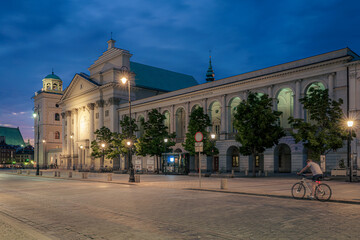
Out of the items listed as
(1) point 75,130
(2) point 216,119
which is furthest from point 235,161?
(1) point 75,130

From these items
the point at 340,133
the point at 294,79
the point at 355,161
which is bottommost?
the point at 355,161

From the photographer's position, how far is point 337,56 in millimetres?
A: 39000

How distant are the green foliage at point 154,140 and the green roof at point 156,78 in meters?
25.4

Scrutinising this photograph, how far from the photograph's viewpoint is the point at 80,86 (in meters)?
83.5

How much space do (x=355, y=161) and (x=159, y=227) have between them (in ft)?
104

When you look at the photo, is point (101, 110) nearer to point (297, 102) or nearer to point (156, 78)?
point (156, 78)

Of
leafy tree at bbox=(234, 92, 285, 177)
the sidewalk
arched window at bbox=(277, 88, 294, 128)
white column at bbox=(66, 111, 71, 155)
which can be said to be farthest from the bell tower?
the sidewalk

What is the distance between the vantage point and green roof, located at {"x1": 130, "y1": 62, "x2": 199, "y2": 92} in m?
81.2

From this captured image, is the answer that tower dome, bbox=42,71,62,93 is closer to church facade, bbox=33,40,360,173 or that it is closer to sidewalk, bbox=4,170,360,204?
church facade, bbox=33,40,360,173

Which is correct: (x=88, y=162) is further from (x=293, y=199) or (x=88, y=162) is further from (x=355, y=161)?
(x=293, y=199)

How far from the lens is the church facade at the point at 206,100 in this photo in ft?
129

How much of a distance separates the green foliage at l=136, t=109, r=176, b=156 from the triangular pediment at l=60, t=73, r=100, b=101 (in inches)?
1074

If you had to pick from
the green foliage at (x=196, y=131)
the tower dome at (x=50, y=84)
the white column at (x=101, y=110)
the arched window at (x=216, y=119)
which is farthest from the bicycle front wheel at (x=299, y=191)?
the tower dome at (x=50, y=84)

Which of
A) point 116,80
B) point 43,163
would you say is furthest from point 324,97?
point 43,163
